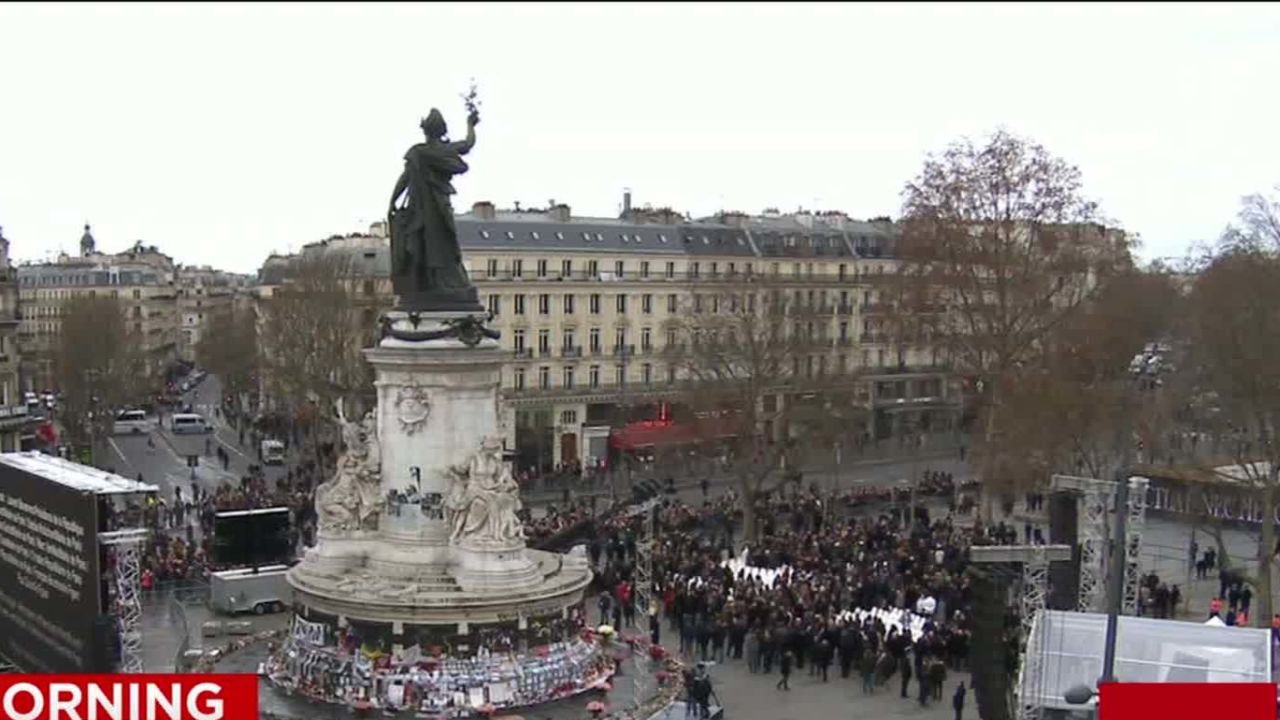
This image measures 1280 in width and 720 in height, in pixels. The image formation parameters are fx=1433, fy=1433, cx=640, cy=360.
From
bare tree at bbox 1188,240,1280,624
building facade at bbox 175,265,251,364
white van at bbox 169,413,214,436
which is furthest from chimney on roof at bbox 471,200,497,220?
building facade at bbox 175,265,251,364

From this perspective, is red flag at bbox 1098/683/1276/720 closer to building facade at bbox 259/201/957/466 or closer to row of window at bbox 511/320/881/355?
building facade at bbox 259/201/957/466

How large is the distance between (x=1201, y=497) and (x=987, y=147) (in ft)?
44.2

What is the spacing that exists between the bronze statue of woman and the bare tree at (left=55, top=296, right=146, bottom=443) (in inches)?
1623

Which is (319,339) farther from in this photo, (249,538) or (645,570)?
(645,570)

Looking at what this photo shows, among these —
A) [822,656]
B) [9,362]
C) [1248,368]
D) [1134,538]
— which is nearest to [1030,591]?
[1134,538]

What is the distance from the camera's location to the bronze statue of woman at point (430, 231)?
24.9 m

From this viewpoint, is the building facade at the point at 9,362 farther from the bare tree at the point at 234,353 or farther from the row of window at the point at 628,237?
the row of window at the point at 628,237

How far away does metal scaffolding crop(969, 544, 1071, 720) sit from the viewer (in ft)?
63.9

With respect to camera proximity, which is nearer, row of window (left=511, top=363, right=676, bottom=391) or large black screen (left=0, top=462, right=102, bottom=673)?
large black screen (left=0, top=462, right=102, bottom=673)

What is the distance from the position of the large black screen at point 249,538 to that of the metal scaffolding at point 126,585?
1164 centimetres

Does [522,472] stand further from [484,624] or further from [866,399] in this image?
[484,624]

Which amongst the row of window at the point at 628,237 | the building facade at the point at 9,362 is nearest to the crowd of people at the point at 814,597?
the row of window at the point at 628,237

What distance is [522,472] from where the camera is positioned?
56438mm

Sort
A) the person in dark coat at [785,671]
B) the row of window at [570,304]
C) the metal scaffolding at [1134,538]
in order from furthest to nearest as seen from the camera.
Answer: the row of window at [570,304], the person in dark coat at [785,671], the metal scaffolding at [1134,538]
